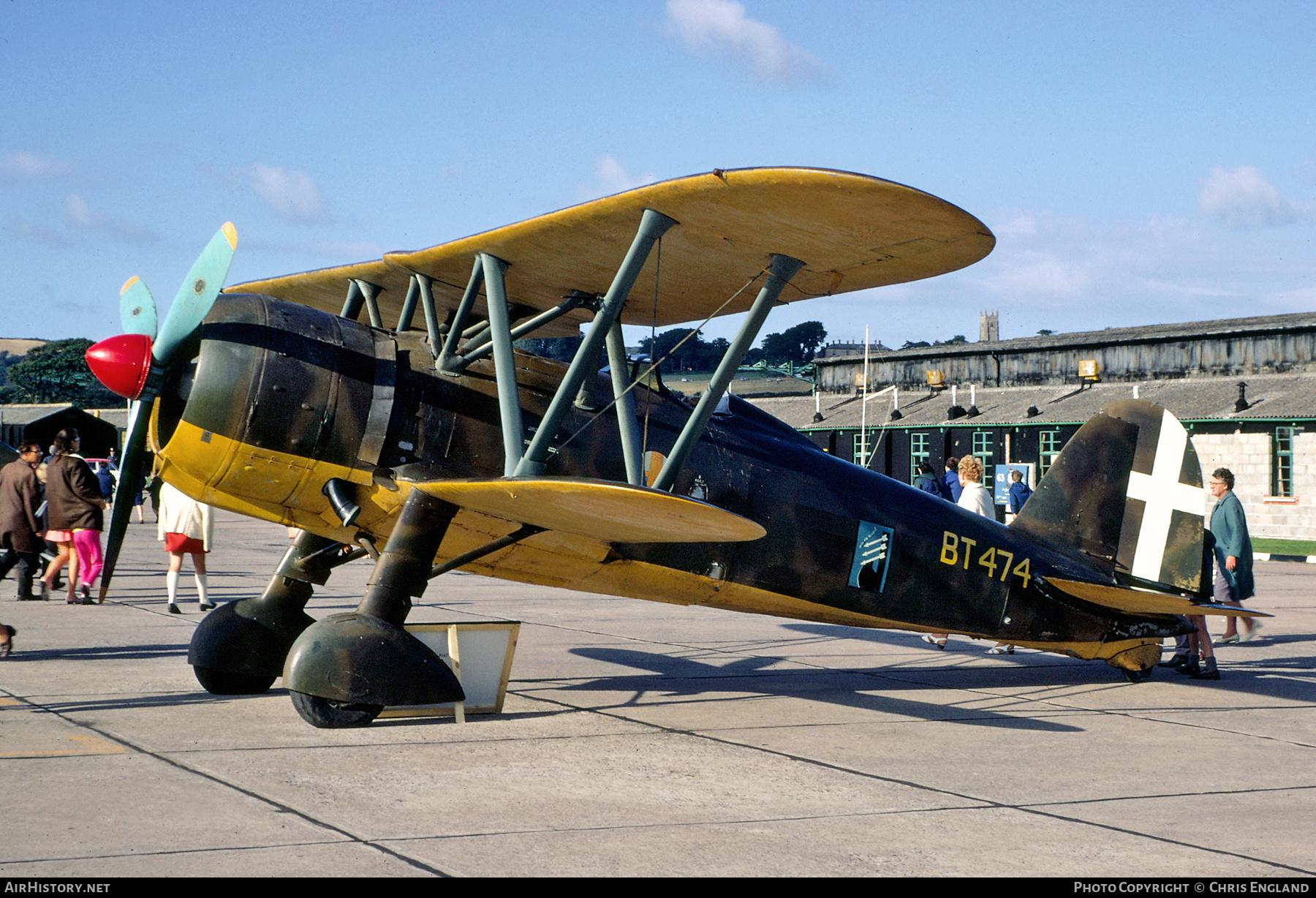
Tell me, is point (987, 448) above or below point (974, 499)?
above

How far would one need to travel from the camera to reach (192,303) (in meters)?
6.75

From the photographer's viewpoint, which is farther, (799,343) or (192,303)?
(799,343)

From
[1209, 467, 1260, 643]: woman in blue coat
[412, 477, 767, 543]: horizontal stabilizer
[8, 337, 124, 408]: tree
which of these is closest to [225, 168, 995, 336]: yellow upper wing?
[412, 477, 767, 543]: horizontal stabilizer

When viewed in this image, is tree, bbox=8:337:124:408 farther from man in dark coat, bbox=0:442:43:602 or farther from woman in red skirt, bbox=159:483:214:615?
man in dark coat, bbox=0:442:43:602

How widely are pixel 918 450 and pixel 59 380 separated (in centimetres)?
9133

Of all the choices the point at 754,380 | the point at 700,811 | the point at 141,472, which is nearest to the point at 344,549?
the point at 141,472

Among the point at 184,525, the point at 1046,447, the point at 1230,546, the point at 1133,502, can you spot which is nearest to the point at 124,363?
the point at 184,525

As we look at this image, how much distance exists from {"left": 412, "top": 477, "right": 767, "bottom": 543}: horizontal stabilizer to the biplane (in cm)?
2

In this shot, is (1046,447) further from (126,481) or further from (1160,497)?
(126,481)

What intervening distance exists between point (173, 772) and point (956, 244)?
463 cm

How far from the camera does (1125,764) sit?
6414mm

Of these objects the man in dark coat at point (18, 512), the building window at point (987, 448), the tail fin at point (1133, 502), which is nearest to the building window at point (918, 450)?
the building window at point (987, 448)

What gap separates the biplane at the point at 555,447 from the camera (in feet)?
21.2
